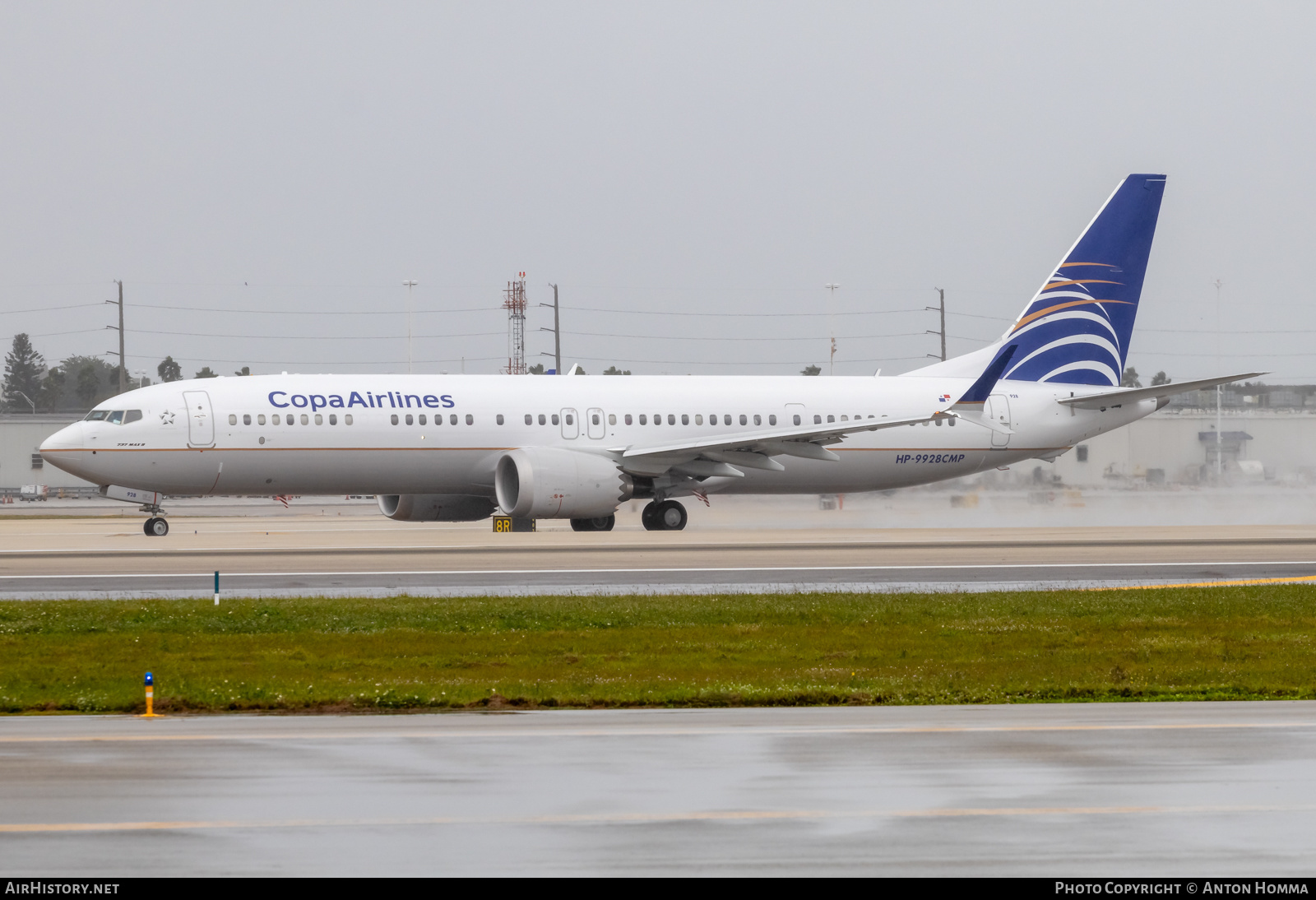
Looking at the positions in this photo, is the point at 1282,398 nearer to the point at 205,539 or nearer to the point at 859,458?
the point at 859,458

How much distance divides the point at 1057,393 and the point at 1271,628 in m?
24.9

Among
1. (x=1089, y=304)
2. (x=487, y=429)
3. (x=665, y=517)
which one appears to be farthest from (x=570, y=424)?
(x=1089, y=304)

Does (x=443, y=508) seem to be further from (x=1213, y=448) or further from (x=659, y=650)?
(x=1213, y=448)

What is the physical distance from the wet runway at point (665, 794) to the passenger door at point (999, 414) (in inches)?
1189

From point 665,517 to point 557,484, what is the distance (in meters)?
4.39

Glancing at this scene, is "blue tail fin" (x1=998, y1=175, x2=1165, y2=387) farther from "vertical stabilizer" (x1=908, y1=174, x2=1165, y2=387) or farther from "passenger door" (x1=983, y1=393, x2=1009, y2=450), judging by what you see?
"passenger door" (x1=983, y1=393, x2=1009, y2=450)

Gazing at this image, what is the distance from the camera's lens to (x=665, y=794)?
8766 mm

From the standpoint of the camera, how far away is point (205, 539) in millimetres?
36219

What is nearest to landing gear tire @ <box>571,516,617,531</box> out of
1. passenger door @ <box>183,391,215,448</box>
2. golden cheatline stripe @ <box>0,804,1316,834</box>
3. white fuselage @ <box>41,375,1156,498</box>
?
white fuselage @ <box>41,375,1156,498</box>

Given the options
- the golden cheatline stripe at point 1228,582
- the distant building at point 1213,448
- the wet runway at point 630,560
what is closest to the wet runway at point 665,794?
the golden cheatline stripe at point 1228,582

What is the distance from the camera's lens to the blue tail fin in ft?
140

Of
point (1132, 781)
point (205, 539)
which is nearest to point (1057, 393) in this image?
point (205, 539)

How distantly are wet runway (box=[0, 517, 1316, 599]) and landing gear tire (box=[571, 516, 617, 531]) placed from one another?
2.56ft

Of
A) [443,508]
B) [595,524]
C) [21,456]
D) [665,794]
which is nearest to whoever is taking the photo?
[665,794]
